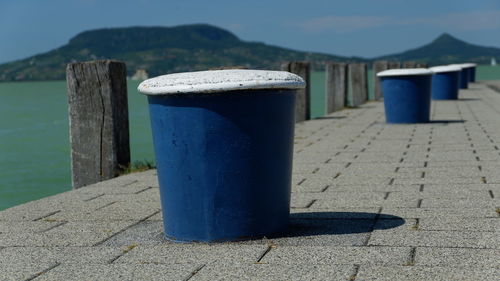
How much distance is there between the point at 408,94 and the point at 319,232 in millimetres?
8824

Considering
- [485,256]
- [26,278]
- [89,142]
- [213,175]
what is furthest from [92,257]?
[89,142]

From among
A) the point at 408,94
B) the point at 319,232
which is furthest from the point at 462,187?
the point at 408,94

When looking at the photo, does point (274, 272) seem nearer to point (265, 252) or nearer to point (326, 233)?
point (265, 252)

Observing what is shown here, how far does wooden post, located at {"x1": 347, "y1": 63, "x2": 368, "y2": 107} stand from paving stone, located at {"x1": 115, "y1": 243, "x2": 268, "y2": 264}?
17069mm

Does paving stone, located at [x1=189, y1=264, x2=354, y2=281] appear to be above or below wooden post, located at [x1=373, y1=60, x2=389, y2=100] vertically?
above

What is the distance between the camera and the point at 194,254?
4367 mm

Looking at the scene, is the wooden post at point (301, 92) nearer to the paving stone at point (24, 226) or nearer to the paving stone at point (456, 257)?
the paving stone at point (24, 226)

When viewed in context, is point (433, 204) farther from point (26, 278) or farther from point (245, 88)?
point (26, 278)

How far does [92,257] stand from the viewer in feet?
14.4

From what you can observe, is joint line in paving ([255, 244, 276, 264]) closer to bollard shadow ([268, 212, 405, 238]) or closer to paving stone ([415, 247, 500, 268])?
bollard shadow ([268, 212, 405, 238])

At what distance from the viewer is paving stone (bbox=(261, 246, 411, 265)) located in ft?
13.4

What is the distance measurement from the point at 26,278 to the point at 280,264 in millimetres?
1209

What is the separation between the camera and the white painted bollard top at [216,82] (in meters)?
4.43

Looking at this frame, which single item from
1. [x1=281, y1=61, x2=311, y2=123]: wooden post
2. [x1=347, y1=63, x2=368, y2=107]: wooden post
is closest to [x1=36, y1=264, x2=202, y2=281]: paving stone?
[x1=281, y1=61, x2=311, y2=123]: wooden post
